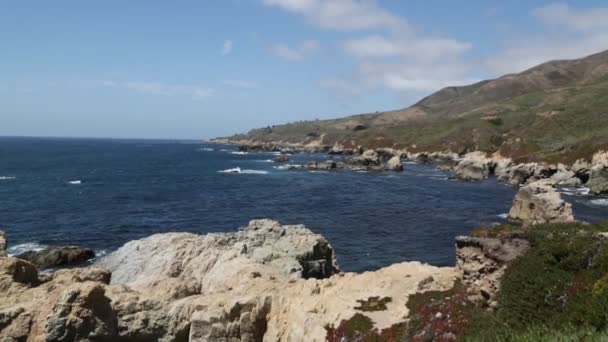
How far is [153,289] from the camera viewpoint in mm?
22500

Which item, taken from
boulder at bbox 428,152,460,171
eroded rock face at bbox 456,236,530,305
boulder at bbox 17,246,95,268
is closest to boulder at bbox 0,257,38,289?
boulder at bbox 17,246,95,268

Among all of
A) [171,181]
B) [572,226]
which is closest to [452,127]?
[171,181]

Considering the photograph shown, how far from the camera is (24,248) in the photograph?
45875 mm

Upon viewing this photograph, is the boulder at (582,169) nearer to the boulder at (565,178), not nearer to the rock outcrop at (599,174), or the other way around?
the boulder at (565,178)

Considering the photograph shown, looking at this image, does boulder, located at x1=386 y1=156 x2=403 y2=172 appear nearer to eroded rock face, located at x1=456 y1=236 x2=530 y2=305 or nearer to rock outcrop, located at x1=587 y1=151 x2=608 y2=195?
rock outcrop, located at x1=587 y1=151 x2=608 y2=195

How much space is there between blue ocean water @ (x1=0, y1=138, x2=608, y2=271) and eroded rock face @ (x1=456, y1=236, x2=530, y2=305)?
65.2 ft

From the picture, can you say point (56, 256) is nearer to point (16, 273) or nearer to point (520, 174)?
point (16, 273)

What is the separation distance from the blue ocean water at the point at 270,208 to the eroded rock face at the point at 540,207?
11.9ft

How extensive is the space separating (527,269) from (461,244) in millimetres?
4147

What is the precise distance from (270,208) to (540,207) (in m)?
35.1

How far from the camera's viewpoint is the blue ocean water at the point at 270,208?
50.3 metres

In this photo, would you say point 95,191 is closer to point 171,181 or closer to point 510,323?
point 171,181

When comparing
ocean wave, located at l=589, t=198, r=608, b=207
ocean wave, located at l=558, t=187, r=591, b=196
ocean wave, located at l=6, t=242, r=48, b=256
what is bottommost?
ocean wave, located at l=6, t=242, r=48, b=256

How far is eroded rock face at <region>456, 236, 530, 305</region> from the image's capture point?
2020 centimetres
